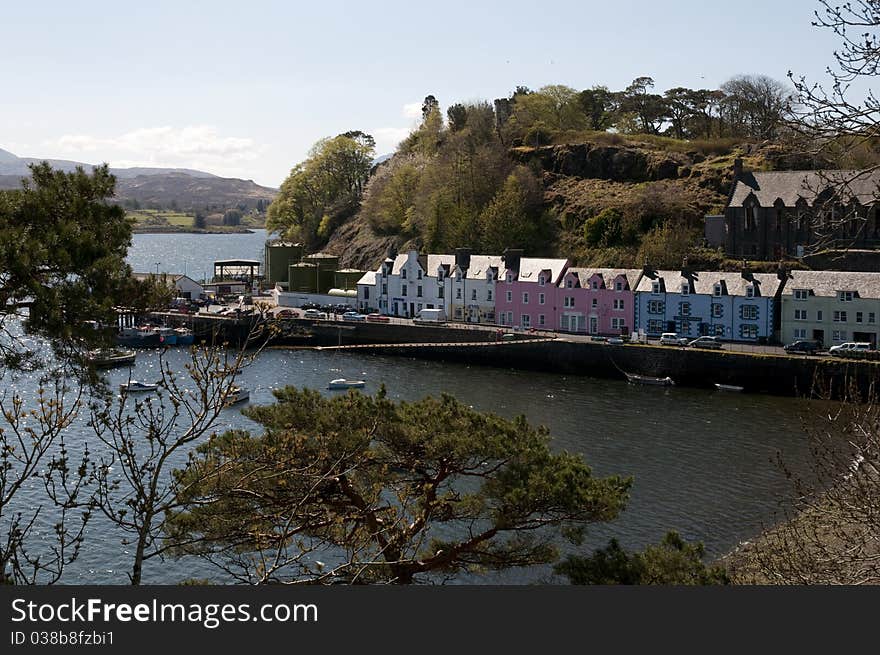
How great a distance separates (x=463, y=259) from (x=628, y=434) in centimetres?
2971

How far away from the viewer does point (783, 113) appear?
791 cm

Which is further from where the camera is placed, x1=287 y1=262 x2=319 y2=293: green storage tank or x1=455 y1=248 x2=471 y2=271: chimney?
x1=287 y1=262 x2=319 y2=293: green storage tank

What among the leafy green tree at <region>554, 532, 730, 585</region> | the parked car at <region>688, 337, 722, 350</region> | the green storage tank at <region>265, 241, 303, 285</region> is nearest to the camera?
the leafy green tree at <region>554, 532, 730, 585</region>

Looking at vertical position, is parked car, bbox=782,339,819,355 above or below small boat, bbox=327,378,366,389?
above

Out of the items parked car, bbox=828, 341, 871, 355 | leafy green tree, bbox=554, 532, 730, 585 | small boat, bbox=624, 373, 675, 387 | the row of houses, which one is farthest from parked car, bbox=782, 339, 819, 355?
leafy green tree, bbox=554, 532, 730, 585

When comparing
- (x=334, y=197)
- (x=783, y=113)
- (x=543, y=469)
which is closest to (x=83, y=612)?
(x=783, y=113)

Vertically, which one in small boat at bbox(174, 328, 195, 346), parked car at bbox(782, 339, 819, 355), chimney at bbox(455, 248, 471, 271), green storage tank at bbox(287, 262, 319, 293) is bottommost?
small boat at bbox(174, 328, 195, 346)

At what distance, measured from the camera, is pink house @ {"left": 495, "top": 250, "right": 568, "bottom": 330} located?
59.7 meters

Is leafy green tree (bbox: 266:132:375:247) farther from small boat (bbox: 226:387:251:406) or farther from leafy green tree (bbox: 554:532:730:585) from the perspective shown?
leafy green tree (bbox: 554:532:730:585)

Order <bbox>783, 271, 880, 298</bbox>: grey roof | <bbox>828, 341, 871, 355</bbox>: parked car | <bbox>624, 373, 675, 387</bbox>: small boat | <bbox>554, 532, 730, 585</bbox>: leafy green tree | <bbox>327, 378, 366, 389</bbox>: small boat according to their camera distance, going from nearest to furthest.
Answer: <bbox>554, 532, 730, 585</bbox>: leafy green tree, <bbox>327, 378, 366, 389</bbox>: small boat, <bbox>828, 341, 871, 355</bbox>: parked car, <bbox>624, 373, 675, 387</bbox>: small boat, <bbox>783, 271, 880, 298</bbox>: grey roof

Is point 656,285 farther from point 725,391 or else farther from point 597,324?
point 725,391

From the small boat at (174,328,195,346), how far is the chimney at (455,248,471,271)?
17.6 metres

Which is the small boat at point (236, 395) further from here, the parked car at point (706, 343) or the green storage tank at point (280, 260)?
the green storage tank at point (280, 260)

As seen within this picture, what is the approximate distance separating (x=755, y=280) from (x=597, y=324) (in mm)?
9322
